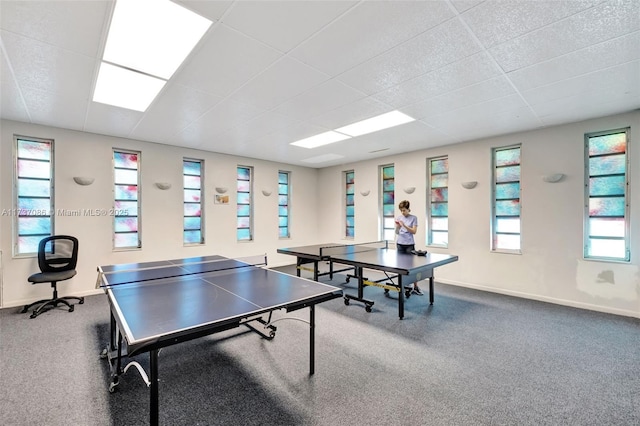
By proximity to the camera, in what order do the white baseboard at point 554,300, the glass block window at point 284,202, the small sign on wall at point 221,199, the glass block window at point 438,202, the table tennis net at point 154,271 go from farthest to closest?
the glass block window at point 284,202, the small sign on wall at point 221,199, the glass block window at point 438,202, the white baseboard at point 554,300, the table tennis net at point 154,271

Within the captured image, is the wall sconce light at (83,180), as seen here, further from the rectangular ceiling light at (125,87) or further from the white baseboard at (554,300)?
the white baseboard at (554,300)

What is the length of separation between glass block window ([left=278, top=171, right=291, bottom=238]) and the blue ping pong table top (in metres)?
4.87

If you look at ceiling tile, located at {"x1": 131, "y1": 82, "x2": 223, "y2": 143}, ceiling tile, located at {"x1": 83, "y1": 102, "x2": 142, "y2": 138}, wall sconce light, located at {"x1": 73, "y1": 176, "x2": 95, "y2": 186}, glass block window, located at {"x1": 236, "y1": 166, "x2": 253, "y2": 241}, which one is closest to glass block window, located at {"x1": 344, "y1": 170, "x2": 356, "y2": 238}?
glass block window, located at {"x1": 236, "y1": 166, "x2": 253, "y2": 241}

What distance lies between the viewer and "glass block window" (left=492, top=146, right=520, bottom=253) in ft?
17.0

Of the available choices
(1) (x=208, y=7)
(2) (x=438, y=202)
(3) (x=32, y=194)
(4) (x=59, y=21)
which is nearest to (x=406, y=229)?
(2) (x=438, y=202)

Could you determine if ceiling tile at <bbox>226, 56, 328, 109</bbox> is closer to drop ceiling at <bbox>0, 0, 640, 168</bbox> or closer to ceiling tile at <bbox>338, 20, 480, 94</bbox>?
drop ceiling at <bbox>0, 0, 640, 168</bbox>

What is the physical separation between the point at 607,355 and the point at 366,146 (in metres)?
4.66

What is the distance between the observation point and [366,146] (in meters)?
6.02

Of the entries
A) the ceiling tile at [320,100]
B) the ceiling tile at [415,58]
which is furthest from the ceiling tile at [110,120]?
the ceiling tile at [415,58]

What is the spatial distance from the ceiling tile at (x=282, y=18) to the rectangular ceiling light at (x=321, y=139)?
2.71m

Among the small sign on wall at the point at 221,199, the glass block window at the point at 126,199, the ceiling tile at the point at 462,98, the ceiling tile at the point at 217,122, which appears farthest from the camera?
the small sign on wall at the point at 221,199

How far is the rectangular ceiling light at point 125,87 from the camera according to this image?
2.90 m

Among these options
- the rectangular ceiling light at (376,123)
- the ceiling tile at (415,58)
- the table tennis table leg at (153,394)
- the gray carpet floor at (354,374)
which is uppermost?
the ceiling tile at (415,58)

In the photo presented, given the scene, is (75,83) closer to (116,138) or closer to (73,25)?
(73,25)
